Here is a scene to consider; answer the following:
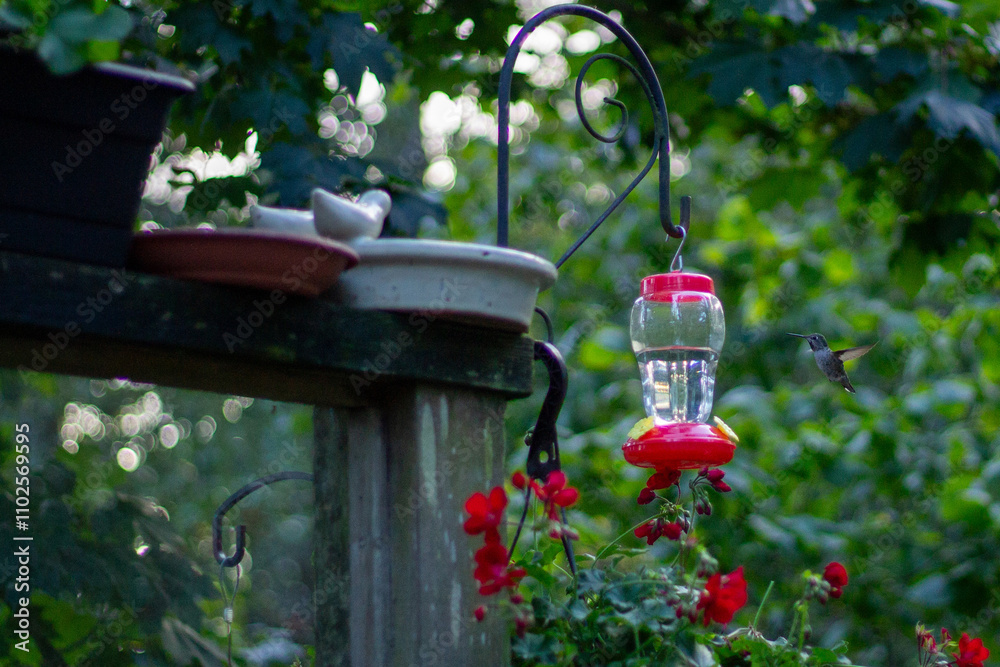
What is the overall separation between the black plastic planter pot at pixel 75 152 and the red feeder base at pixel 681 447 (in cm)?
85

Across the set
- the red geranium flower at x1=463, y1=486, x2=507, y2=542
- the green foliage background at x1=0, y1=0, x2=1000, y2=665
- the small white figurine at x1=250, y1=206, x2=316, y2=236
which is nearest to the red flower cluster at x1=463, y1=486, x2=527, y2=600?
the red geranium flower at x1=463, y1=486, x2=507, y2=542

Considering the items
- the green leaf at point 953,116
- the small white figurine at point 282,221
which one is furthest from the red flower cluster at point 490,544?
the green leaf at point 953,116

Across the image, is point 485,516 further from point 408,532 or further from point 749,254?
point 749,254

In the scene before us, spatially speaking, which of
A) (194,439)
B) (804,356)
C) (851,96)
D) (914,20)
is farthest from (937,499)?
(194,439)

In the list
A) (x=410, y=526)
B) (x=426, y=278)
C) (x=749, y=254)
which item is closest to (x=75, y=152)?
(x=426, y=278)

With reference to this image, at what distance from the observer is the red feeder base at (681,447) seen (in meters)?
1.48

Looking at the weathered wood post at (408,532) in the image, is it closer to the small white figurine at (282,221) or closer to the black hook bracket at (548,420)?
the black hook bracket at (548,420)

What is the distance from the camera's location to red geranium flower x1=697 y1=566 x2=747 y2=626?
1.14 m

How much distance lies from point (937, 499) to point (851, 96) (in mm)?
1912

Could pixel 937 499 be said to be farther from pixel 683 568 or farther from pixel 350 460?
pixel 350 460

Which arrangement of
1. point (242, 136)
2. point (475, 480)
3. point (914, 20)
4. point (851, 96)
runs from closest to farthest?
1. point (475, 480)
2. point (242, 136)
3. point (914, 20)
4. point (851, 96)

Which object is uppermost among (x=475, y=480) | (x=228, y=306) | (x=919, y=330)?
(x=228, y=306)

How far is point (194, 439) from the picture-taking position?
11.2m

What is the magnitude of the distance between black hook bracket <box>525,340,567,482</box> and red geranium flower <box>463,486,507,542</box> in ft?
0.98
